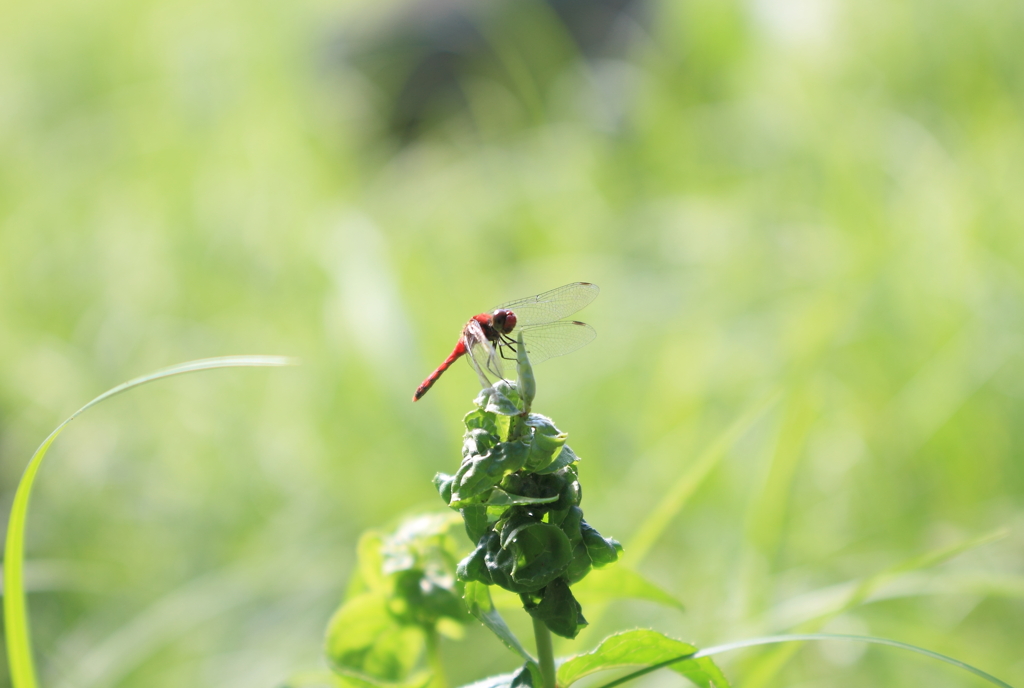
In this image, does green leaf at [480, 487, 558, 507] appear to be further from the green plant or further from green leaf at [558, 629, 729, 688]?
green leaf at [558, 629, 729, 688]

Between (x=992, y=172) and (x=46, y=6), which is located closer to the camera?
(x=992, y=172)

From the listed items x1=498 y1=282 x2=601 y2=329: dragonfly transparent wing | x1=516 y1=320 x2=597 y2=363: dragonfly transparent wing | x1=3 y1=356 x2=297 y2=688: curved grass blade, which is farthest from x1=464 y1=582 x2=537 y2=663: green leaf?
x1=498 y1=282 x2=601 y2=329: dragonfly transparent wing

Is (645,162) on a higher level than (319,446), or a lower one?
higher

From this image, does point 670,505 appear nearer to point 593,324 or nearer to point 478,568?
point 478,568

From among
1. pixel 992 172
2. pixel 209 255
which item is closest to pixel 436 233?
pixel 209 255

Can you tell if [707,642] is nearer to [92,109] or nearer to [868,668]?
[868,668]

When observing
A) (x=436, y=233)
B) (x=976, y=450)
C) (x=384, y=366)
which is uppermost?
(x=436, y=233)

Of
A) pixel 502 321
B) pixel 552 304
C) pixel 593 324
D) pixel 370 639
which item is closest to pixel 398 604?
pixel 370 639

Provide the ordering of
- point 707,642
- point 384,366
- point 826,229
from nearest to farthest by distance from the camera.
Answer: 1. point 707,642
2. point 384,366
3. point 826,229
